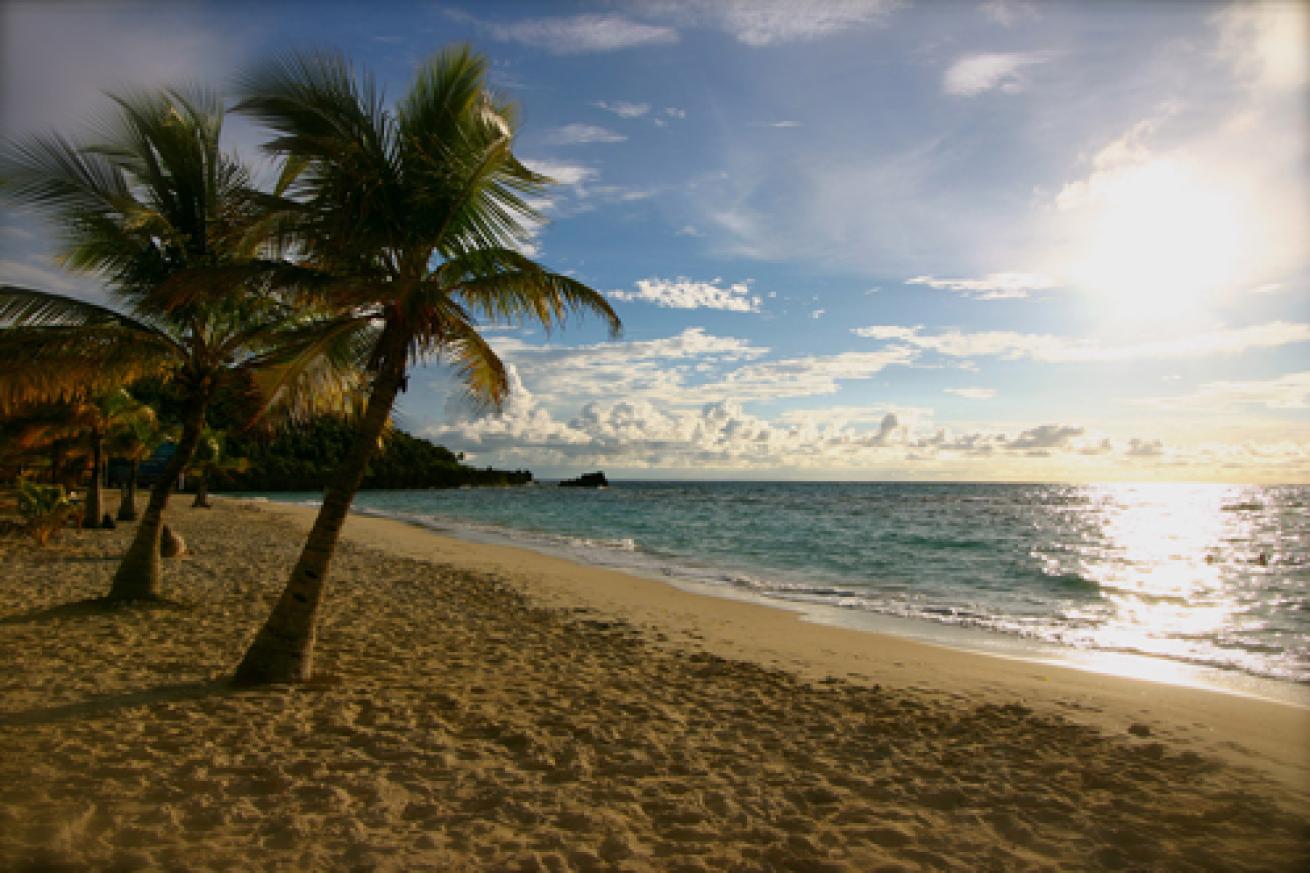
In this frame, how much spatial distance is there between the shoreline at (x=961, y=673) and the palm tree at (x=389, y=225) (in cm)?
488

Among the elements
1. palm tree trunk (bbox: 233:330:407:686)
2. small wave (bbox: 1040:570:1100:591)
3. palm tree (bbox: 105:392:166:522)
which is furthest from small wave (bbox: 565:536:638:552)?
palm tree trunk (bbox: 233:330:407:686)

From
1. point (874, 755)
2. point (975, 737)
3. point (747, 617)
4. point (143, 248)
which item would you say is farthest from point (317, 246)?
point (747, 617)

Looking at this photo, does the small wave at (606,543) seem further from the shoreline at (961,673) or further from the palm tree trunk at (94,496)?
the palm tree trunk at (94,496)

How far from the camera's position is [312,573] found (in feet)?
20.1

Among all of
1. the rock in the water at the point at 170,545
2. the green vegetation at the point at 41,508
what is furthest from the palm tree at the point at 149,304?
the green vegetation at the point at 41,508

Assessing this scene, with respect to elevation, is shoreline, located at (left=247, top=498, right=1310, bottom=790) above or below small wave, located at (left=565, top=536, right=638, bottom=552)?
above

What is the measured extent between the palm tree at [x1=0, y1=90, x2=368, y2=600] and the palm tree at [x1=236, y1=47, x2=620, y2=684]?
73 centimetres

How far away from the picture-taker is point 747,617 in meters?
11.6

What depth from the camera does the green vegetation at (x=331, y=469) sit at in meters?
68.2

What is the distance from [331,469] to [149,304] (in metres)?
72.9

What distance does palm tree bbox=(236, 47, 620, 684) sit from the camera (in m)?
Result: 5.85

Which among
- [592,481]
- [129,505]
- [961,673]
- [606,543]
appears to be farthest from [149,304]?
[592,481]

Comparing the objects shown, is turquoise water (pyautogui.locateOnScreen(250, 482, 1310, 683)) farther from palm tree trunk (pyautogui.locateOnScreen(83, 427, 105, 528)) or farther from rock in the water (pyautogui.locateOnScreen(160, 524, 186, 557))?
palm tree trunk (pyautogui.locateOnScreen(83, 427, 105, 528))

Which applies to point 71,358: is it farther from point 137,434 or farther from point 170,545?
point 137,434
